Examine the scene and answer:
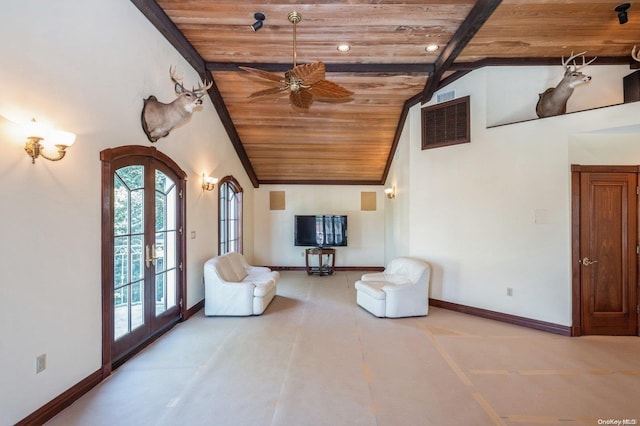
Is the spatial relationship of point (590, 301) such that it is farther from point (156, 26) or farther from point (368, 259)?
point (156, 26)

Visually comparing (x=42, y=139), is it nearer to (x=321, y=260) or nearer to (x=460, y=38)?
(x=460, y=38)

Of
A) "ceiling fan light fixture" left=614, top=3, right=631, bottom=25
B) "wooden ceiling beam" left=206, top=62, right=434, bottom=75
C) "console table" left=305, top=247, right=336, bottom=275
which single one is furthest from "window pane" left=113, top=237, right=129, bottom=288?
"ceiling fan light fixture" left=614, top=3, right=631, bottom=25

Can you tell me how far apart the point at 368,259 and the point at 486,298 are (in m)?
4.07

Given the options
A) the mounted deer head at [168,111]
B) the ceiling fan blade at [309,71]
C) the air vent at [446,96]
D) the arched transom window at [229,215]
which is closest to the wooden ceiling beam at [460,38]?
the air vent at [446,96]

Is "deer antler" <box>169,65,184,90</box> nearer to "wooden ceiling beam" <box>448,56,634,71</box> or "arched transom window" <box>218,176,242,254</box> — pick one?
"arched transom window" <box>218,176,242,254</box>

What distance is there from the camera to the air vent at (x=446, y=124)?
498cm

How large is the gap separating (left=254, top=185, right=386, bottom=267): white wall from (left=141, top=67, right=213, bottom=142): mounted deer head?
4811mm

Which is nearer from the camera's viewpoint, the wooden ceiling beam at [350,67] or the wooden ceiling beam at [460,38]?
the wooden ceiling beam at [460,38]

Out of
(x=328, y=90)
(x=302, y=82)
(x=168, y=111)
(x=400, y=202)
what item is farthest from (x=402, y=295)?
(x=168, y=111)

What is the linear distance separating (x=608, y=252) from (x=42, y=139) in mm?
6236

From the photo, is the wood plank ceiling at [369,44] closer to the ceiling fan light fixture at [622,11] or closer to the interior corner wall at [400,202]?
the ceiling fan light fixture at [622,11]

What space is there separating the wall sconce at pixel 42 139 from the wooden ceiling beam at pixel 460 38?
4.13 metres

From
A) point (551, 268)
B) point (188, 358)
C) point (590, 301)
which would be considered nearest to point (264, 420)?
point (188, 358)

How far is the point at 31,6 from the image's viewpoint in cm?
227
